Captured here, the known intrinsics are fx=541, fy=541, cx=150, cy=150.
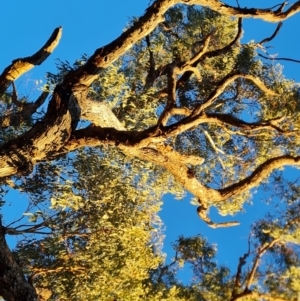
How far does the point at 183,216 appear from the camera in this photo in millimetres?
42812

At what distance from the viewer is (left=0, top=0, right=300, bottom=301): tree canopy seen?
7.81 m

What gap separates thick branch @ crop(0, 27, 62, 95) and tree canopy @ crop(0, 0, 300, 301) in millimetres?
16

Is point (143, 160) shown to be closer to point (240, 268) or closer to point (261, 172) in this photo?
point (261, 172)

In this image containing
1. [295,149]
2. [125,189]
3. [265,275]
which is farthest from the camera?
[265,275]

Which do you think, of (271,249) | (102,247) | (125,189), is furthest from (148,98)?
(271,249)

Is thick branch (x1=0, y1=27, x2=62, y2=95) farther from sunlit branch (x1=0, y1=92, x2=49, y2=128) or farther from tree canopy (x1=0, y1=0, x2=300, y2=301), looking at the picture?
sunlit branch (x1=0, y1=92, x2=49, y2=128)

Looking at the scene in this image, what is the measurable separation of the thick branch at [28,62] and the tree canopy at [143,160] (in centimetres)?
2

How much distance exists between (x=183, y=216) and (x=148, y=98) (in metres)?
31.8

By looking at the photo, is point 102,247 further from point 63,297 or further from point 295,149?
point 295,149

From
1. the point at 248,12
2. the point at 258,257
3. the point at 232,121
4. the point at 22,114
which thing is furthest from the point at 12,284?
the point at 258,257

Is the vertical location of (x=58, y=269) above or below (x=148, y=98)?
below

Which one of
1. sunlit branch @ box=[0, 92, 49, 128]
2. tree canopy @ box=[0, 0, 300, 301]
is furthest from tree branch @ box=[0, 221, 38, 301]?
sunlit branch @ box=[0, 92, 49, 128]

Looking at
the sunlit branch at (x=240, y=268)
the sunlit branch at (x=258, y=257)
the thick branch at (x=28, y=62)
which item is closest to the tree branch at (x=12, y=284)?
the thick branch at (x=28, y=62)

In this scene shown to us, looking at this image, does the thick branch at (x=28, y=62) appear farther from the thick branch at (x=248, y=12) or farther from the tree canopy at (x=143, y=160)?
the thick branch at (x=248, y=12)
